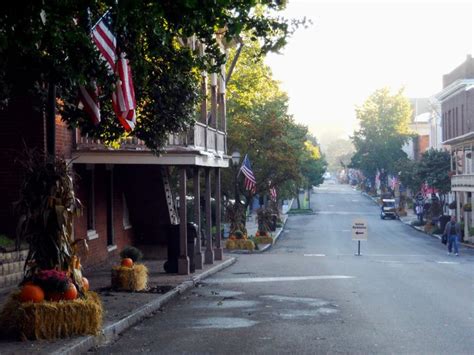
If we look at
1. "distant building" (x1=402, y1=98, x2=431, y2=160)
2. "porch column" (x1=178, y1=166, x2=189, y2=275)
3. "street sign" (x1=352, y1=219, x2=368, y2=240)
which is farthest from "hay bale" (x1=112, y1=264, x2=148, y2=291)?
"distant building" (x1=402, y1=98, x2=431, y2=160)

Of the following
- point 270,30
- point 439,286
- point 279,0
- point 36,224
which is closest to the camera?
point 36,224

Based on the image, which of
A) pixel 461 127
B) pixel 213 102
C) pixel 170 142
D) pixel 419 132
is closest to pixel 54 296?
pixel 170 142

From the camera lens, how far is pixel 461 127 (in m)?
62.2

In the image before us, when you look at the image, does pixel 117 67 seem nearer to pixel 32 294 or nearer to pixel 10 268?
pixel 32 294

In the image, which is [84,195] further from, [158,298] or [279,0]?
[279,0]

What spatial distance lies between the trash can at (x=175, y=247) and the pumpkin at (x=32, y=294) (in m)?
11.1

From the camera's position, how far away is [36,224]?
1187 cm

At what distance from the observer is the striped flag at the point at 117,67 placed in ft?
45.0

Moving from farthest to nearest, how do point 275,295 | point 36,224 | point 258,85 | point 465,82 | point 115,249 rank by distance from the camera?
point 465,82 → point 258,85 → point 115,249 → point 275,295 → point 36,224

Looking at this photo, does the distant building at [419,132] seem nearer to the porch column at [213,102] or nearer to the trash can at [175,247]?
the porch column at [213,102]

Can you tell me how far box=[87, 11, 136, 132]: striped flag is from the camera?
13711 millimetres

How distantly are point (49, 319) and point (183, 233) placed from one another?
11365mm

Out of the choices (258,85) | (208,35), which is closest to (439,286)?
(208,35)

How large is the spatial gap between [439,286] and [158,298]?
25.2ft
